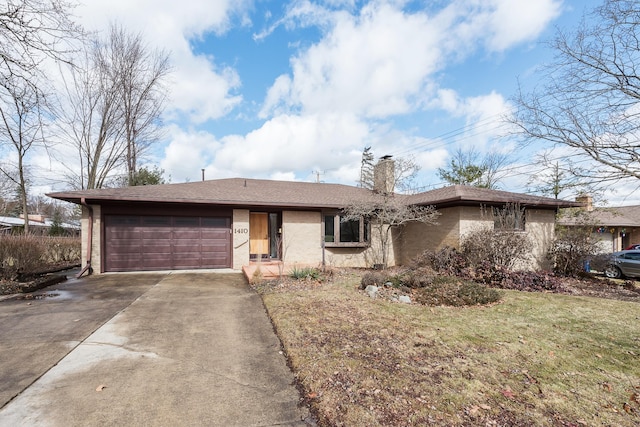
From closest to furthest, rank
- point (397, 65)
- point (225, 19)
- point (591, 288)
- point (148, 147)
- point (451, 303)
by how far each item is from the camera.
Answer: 1. point (451, 303)
2. point (591, 288)
3. point (225, 19)
4. point (397, 65)
5. point (148, 147)

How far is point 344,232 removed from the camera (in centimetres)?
1227

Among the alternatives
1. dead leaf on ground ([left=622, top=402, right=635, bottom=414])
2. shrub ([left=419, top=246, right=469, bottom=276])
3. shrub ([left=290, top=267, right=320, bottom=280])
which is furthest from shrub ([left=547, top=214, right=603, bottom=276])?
dead leaf on ground ([left=622, top=402, right=635, bottom=414])

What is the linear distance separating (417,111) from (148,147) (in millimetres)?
18012

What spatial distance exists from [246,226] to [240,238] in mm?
513

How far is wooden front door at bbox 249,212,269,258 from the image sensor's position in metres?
12.1

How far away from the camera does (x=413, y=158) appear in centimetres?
1155

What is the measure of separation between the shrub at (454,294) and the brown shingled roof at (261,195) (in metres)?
3.69

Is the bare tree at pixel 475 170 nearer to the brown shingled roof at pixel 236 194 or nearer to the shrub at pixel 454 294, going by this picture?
the brown shingled roof at pixel 236 194

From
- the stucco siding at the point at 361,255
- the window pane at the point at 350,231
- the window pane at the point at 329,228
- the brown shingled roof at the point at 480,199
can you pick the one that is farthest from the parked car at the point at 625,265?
the window pane at the point at 329,228

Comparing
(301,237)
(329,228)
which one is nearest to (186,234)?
(301,237)

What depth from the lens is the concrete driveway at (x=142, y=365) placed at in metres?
2.58

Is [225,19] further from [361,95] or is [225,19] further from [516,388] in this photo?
[516,388]

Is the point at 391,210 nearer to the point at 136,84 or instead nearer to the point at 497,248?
the point at 497,248

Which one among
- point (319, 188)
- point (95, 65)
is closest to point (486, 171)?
point (319, 188)
